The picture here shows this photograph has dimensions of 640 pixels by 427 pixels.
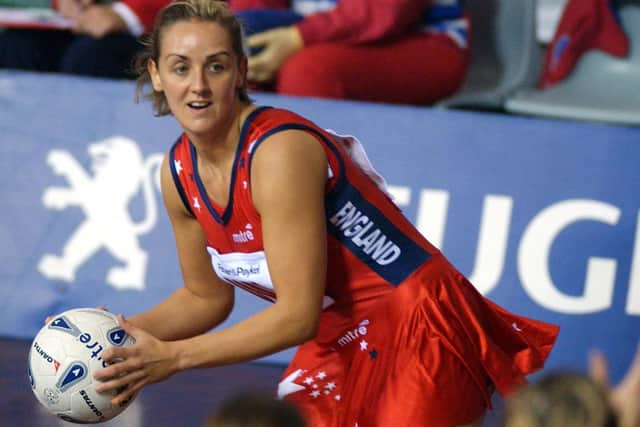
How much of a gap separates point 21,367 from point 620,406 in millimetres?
2916

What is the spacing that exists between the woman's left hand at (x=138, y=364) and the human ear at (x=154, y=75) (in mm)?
598

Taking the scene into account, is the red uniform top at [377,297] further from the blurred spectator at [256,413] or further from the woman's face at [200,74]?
the blurred spectator at [256,413]

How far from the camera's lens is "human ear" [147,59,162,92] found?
2982 millimetres

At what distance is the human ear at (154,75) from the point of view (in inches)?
117

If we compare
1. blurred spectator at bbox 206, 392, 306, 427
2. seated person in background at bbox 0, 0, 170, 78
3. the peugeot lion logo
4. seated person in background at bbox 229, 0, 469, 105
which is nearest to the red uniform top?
blurred spectator at bbox 206, 392, 306, 427

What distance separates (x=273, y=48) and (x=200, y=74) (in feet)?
7.13

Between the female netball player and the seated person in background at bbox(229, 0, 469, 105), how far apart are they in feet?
6.27

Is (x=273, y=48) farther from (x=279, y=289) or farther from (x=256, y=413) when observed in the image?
(x=256, y=413)

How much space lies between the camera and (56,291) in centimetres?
474

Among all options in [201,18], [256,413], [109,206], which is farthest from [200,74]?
[109,206]

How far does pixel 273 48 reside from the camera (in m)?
5.00

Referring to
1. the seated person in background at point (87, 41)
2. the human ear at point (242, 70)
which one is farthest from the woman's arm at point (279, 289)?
the seated person in background at point (87, 41)

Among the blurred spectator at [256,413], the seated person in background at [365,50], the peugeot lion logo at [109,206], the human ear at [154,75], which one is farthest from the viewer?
the seated person in background at [365,50]

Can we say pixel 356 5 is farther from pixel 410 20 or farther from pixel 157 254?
pixel 157 254
